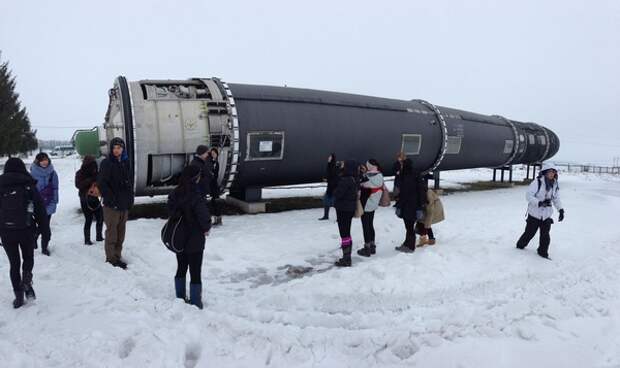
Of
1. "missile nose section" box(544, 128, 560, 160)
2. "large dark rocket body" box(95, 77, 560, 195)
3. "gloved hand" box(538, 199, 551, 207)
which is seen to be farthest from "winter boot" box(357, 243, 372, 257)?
"missile nose section" box(544, 128, 560, 160)

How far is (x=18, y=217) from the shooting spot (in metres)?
4.56

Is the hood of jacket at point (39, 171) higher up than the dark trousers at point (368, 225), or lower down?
higher up

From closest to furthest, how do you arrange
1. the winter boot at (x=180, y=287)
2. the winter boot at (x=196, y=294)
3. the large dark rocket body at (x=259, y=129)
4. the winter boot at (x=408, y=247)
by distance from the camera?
the winter boot at (x=196, y=294) → the winter boot at (x=180, y=287) → the winter boot at (x=408, y=247) → the large dark rocket body at (x=259, y=129)

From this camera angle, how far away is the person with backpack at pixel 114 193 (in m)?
6.07

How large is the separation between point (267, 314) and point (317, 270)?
6.44 ft

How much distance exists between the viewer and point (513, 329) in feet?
15.3

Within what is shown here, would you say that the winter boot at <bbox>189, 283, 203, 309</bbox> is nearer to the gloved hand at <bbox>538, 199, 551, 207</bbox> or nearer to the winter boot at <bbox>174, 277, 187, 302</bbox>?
the winter boot at <bbox>174, 277, 187, 302</bbox>

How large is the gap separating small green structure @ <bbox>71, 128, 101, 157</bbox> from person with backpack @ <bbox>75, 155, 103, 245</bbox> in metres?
2.55

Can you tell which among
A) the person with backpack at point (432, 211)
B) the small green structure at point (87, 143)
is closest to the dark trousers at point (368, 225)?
the person with backpack at point (432, 211)

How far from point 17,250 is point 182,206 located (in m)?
1.98

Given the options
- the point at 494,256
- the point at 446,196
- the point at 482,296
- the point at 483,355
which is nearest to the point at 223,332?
the point at 483,355

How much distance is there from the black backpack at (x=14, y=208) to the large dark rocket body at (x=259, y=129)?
15.2ft

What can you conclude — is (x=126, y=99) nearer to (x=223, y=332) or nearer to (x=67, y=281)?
(x=67, y=281)

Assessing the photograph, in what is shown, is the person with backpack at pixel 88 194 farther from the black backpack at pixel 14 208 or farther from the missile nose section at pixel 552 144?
the missile nose section at pixel 552 144
